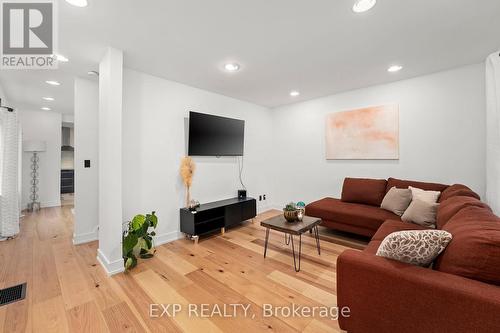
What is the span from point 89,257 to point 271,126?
13.8 ft

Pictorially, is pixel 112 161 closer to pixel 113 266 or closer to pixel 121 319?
pixel 113 266

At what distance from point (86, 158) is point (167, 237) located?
1.77 meters

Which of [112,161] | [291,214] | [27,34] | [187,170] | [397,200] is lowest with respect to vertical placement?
[291,214]

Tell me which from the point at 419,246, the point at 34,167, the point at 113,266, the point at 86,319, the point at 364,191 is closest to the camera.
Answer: the point at 419,246

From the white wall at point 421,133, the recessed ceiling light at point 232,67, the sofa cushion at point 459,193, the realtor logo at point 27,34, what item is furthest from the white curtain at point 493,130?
the realtor logo at point 27,34

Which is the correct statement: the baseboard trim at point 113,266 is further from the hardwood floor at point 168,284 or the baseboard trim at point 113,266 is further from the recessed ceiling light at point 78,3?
the recessed ceiling light at point 78,3

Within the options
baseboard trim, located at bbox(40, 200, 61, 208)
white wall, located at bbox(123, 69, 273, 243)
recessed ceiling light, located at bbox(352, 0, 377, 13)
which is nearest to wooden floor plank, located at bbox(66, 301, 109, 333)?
white wall, located at bbox(123, 69, 273, 243)

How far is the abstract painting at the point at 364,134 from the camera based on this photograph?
337 centimetres

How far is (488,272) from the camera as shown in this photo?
1029 millimetres

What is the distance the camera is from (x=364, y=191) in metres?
3.38

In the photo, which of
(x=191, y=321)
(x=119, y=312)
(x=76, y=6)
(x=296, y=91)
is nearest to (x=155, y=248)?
(x=119, y=312)

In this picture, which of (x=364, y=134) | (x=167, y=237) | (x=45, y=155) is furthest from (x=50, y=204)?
(x=364, y=134)

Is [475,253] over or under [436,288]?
over

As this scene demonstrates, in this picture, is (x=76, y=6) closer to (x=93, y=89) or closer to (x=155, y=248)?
(x=93, y=89)
